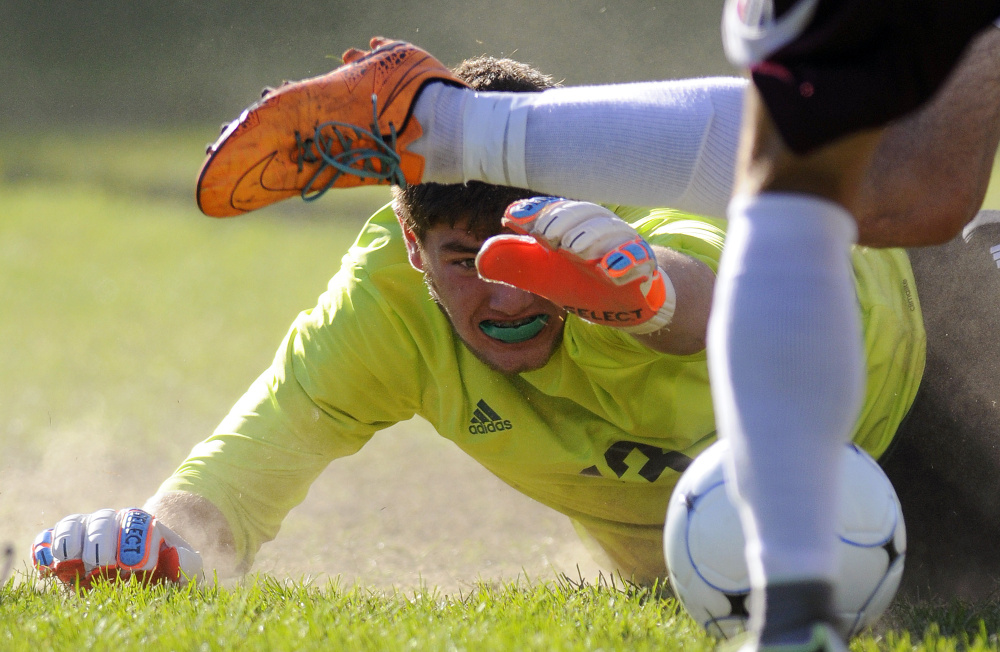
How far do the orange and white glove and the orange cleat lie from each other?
0.26 metres

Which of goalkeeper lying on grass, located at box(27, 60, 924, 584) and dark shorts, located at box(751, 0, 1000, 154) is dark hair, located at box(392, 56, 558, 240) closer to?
goalkeeper lying on grass, located at box(27, 60, 924, 584)

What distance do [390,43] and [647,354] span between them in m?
0.93

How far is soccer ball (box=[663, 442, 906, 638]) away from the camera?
166 cm

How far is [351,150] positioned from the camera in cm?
210

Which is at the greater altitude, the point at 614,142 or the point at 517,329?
the point at 614,142

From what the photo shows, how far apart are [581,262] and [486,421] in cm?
88

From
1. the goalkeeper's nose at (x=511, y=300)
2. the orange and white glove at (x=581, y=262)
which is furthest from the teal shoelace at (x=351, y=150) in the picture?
the goalkeeper's nose at (x=511, y=300)

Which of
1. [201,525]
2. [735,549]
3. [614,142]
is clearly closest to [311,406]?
[201,525]

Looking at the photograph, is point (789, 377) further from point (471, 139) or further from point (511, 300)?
point (511, 300)

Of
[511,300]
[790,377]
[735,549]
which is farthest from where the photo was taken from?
[511,300]

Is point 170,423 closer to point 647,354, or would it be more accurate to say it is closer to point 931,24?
point 647,354

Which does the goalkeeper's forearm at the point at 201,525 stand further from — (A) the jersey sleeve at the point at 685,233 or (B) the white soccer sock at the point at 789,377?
(B) the white soccer sock at the point at 789,377

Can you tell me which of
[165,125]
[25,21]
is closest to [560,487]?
[165,125]

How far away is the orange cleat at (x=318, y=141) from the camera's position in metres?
2.03
